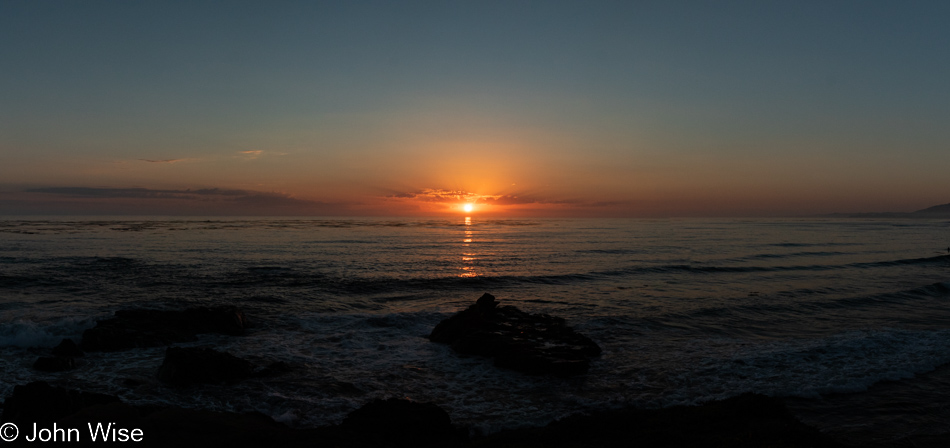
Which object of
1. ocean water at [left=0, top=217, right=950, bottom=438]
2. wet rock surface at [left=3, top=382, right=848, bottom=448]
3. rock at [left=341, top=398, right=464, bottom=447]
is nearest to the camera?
wet rock surface at [left=3, top=382, right=848, bottom=448]

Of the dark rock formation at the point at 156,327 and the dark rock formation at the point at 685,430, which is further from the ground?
the dark rock formation at the point at 685,430

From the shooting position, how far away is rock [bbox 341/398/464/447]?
920 centimetres

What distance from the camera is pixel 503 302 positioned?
86.8 feet

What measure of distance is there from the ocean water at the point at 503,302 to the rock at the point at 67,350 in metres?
0.53

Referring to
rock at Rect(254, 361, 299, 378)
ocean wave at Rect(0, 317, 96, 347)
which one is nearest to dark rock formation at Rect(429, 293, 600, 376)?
rock at Rect(254, 361, 299, 378)

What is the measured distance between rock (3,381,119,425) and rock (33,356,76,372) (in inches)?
164

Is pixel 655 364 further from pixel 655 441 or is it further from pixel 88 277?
pixel 88 277

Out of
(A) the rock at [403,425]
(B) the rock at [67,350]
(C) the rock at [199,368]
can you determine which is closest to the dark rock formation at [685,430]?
(A) the rock at [403,425]

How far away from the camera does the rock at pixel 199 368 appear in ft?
41.1

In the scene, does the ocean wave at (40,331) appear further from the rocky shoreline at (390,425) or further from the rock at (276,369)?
the rock at (276,369)

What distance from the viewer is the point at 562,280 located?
110 feet

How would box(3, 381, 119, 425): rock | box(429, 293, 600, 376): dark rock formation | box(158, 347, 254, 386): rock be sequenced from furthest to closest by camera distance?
box(429, 293, 600, 376): dark rock formation, box(158, 347, 254, 386): rock, box(3, 381, 119, 425): rock

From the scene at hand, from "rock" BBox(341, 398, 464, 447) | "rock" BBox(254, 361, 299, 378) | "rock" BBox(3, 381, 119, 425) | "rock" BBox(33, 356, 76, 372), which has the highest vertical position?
"rock" BBox(3, 381, 119, 425)

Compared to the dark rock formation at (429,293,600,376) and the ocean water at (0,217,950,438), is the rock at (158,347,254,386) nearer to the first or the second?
the ocean water at (0,217,950,438)
